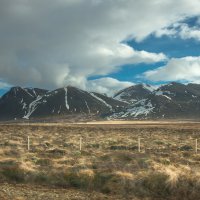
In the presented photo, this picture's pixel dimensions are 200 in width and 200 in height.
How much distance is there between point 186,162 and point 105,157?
605 centimetres

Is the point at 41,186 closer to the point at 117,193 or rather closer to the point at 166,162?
the point at 117,193

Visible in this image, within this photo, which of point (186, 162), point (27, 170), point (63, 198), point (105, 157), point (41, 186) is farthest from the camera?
point (105, 157)

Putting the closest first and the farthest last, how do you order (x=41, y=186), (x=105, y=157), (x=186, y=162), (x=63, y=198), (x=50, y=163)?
(x=63, y=198) → (x=41, y=186) → (x=50, y=163) → (x=186, y=162) → (x=105, y=157)

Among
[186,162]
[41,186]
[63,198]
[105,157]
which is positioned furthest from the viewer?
[105,157]

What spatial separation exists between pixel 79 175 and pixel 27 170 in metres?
3.41

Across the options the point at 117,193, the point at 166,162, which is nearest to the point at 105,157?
the point at 166,162

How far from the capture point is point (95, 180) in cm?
1923

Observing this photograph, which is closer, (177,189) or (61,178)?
(177,189)

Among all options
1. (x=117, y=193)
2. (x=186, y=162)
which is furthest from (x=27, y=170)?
(x=186, y=162)

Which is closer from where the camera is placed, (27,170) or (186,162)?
(27,170)

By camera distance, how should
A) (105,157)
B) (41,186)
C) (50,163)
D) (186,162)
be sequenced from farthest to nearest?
1. (105,157)
2. (186,162)
3. (50,163)
4. (41,186)

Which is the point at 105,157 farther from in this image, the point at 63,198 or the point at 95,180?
the point at 63,198

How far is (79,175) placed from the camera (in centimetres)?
1958

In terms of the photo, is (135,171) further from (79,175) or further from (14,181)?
(14,181)
